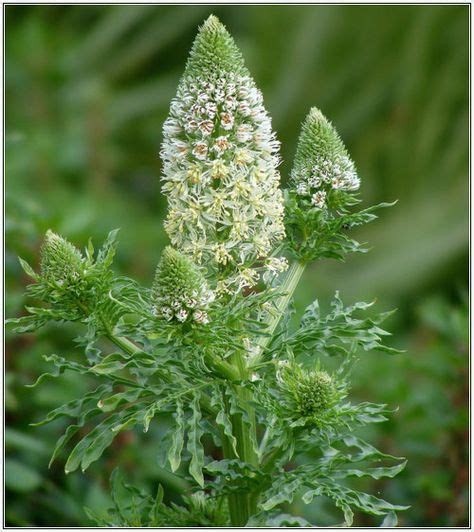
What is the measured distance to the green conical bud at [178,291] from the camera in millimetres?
2465

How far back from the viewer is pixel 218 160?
8.38 ft

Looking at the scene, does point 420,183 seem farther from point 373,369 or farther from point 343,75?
point 373,369

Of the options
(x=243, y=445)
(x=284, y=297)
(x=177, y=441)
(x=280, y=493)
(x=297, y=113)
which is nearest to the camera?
(x=177, y=441)

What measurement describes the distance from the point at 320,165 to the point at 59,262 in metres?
0.89

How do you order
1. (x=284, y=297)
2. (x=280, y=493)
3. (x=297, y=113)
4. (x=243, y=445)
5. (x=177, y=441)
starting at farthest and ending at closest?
(x=297, y=113) → (x=284, y=297) → (x=243, y=445) → (x=280, y=493) → (x=177, y=441)

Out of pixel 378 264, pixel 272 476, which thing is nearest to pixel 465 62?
pixel 378 264

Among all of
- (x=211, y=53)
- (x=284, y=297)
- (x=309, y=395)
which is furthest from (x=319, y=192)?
(x=309, y=395)

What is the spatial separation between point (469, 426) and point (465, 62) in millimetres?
5691

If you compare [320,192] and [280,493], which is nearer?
[280,493]

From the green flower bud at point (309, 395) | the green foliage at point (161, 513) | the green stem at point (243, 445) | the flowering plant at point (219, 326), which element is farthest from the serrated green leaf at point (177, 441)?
the green foliage at point (161, 513)

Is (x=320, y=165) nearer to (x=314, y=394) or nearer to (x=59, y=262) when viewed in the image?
(x=314, y=394)

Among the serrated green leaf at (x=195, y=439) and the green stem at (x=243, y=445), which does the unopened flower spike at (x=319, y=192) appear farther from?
the serrated green leaf at (x=195, y=439)

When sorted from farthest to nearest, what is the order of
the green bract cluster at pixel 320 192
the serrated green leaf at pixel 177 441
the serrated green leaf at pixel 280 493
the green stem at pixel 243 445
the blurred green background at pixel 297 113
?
the blurred green background at pixel 297 113 → the green bract cluster at pixel 320 192 → the green stem at pixel 243 445 → the serrated green leaf at pixel 280 493 → the serrated green leaf at pixel 177 441

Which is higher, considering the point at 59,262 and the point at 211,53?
the point at 211,53
